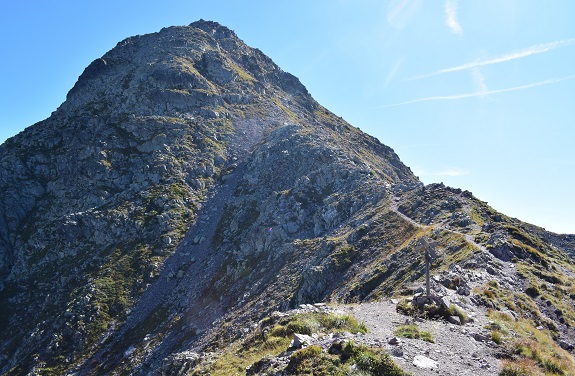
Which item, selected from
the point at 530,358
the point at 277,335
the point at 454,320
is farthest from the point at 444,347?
the point at 277,335

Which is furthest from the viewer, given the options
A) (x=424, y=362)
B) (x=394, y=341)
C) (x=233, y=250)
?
(x=233, y=250)

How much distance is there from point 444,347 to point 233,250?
222ft

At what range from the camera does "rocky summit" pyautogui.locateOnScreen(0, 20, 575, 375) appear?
2002cm

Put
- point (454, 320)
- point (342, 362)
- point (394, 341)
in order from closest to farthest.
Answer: point (342, 362) < point (394, 341) < point (454, 320)

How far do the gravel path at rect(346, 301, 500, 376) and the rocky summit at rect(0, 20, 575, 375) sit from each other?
123mm

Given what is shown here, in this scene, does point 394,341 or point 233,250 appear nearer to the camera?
point 394,341

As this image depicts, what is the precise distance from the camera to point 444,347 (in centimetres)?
1644

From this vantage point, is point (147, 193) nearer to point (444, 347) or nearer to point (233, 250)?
point (233, 250)

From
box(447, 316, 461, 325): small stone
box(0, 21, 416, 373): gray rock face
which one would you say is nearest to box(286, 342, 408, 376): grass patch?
box(447, 316, 461, 325): small stone

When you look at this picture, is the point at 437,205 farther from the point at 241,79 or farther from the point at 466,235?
the point at 241,79

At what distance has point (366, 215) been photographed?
233 ft

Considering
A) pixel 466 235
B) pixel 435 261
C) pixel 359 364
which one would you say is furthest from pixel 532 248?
pixel 359 364

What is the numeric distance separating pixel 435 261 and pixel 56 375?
65621 millimetres

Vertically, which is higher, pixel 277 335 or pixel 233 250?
pixel 277 335
